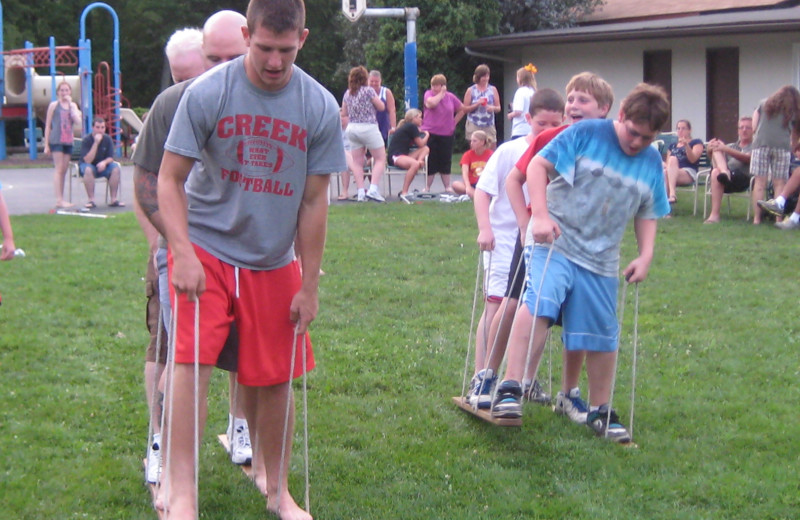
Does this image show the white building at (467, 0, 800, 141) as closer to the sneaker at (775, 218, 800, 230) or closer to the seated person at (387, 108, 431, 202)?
the seated person at (387, 108, 431, 202)

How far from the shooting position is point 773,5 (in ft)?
79.2

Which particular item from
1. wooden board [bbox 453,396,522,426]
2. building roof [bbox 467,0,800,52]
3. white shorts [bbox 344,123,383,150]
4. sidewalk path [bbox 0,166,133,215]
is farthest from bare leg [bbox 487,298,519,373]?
building roof [bbox 467,0,800,52]

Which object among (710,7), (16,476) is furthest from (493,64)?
(16,476)

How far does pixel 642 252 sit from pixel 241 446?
209 centimetres

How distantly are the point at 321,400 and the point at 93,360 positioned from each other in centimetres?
164

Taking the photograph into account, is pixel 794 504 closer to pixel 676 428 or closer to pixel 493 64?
pixel 676 428

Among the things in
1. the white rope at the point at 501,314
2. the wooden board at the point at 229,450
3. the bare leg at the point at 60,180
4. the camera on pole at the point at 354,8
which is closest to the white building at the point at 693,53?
the camera on pole at the point at 354,8

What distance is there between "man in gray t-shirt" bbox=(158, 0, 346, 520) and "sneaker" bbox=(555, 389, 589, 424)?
1799 millimetres

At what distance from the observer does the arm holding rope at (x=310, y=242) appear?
3629 millimetres

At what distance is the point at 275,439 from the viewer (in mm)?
3861

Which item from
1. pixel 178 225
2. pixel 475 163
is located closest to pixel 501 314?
pixel 178 225

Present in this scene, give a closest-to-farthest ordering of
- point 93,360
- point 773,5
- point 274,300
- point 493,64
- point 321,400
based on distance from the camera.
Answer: point 274,300, point 321,400, point 93,360, point 773,5, point 493,64

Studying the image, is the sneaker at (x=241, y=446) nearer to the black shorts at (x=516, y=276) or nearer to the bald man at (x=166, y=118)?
the bald man at (x=166, y=118)

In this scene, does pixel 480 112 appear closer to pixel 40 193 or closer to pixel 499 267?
pixel 40 193
